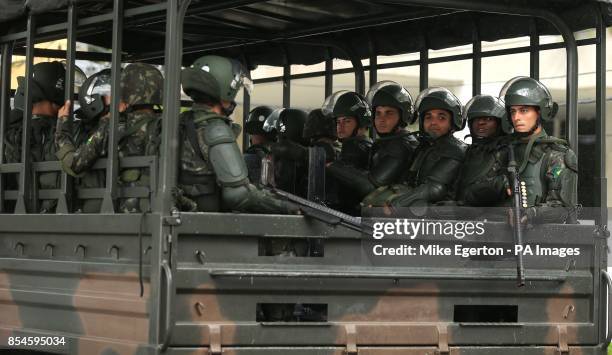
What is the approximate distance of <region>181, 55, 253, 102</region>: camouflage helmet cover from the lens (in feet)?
20.9

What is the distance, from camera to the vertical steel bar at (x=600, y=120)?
22.3 ft

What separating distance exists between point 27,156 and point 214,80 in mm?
→ 1297

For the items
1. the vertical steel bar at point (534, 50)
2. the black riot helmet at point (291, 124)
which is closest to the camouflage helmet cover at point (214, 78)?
the black riot helmet at point (291, 124)

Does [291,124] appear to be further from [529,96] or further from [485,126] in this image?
[529,96]

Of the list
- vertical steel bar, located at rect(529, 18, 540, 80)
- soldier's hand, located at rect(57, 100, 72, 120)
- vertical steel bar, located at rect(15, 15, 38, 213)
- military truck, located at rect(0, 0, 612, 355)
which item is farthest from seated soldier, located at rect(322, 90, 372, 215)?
vertical steel bar, located at rect(15, 15, 38, 213)

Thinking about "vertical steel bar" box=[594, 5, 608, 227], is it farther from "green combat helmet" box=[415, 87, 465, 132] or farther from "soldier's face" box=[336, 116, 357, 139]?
"soldier's face" box=[336, 116, 357, 139]

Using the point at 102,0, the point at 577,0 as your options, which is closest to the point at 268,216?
the point at 102,0

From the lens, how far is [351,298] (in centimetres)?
599

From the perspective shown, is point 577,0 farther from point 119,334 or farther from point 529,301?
point 119,334

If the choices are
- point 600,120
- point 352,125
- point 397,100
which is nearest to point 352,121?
point 352,125

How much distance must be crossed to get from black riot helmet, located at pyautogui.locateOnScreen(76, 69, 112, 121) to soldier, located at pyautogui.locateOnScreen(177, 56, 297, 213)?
2.71ft

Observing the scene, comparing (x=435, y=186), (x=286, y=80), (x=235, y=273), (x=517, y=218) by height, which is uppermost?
(x=286, y=80)

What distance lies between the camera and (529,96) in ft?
22.8

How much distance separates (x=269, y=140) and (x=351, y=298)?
3.27m
